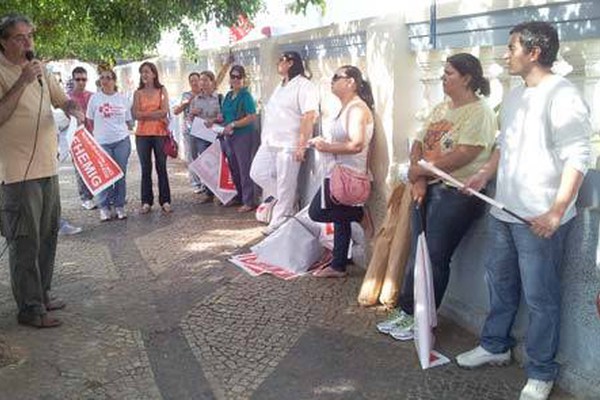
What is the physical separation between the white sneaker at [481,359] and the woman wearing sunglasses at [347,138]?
1.62 m

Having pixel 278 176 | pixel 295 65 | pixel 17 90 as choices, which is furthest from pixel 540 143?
pixel 278 176

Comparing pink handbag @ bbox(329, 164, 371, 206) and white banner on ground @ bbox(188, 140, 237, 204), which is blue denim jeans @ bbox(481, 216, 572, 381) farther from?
white banner on ground @ bbox(188, 140, 237, 204)

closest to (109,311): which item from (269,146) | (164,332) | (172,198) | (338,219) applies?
(164,332)

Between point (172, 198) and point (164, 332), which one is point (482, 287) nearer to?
point (164, 332)

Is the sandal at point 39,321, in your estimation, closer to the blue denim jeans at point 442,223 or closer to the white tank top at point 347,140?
the white tank top at point 347,140

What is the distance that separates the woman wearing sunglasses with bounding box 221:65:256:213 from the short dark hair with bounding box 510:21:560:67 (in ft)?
15.0

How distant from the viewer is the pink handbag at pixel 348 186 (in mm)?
4684

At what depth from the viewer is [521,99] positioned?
3.10m

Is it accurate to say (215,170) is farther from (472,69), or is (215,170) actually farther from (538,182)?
(538,182)

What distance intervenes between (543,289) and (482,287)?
0.85 meters

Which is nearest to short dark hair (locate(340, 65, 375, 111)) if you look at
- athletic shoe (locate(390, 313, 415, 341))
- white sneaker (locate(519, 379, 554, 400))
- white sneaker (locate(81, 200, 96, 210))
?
athletic shoe (locate(390, 313, 415, 341))

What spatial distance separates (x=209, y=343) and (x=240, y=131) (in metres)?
3.81

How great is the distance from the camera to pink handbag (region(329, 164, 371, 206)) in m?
4.68

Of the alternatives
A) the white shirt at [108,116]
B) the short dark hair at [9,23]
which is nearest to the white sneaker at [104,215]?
the white shirt at [108,116]
